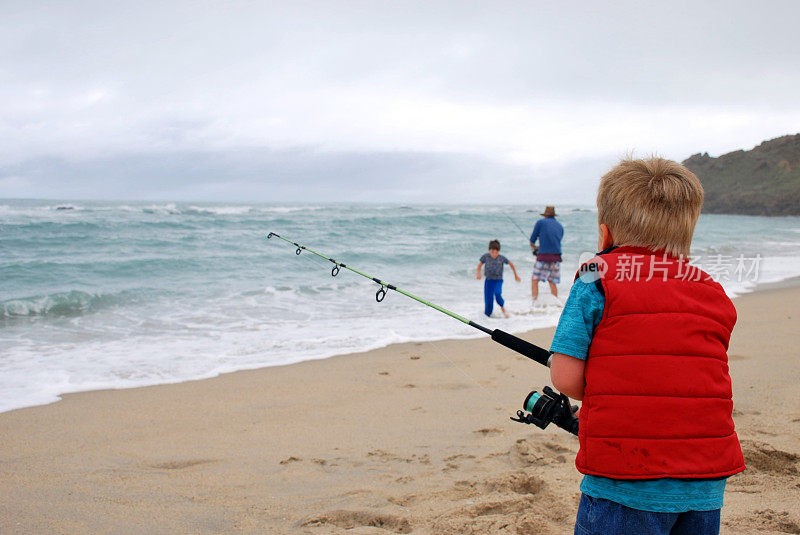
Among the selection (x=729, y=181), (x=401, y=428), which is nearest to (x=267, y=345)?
(x=401, y=428)

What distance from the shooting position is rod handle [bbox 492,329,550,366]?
2021mm

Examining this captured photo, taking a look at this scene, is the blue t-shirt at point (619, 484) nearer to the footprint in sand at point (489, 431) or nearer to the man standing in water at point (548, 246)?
the footprint in sand at point (489, 431)

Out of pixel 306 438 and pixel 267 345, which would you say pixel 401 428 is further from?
pixel 267 345

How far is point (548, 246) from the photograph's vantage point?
30.9ft

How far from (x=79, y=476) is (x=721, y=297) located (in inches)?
130

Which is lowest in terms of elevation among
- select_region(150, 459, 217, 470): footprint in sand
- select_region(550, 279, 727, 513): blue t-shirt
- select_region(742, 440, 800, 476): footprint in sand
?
select_region(150, 459, 217, 470): footprint in sand

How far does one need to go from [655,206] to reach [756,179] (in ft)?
215

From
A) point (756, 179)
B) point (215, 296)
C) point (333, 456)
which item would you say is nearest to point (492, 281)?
point (215, 296)

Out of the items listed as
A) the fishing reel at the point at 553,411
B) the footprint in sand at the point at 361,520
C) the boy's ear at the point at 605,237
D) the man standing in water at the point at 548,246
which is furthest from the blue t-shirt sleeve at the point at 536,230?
the boy's ear at the point at 605,237

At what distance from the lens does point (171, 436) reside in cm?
386

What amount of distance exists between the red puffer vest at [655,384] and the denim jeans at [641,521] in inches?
4.2

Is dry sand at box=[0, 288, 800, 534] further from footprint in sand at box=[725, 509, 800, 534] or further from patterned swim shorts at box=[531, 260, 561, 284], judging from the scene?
patterned swim shorts at box=[531, 260, 561, 284]

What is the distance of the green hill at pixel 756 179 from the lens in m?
49.0

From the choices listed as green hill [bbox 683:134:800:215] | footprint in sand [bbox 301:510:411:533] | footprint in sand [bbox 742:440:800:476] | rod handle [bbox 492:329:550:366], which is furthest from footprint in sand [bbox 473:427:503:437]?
green hill [bbox 683:134:800:215]
